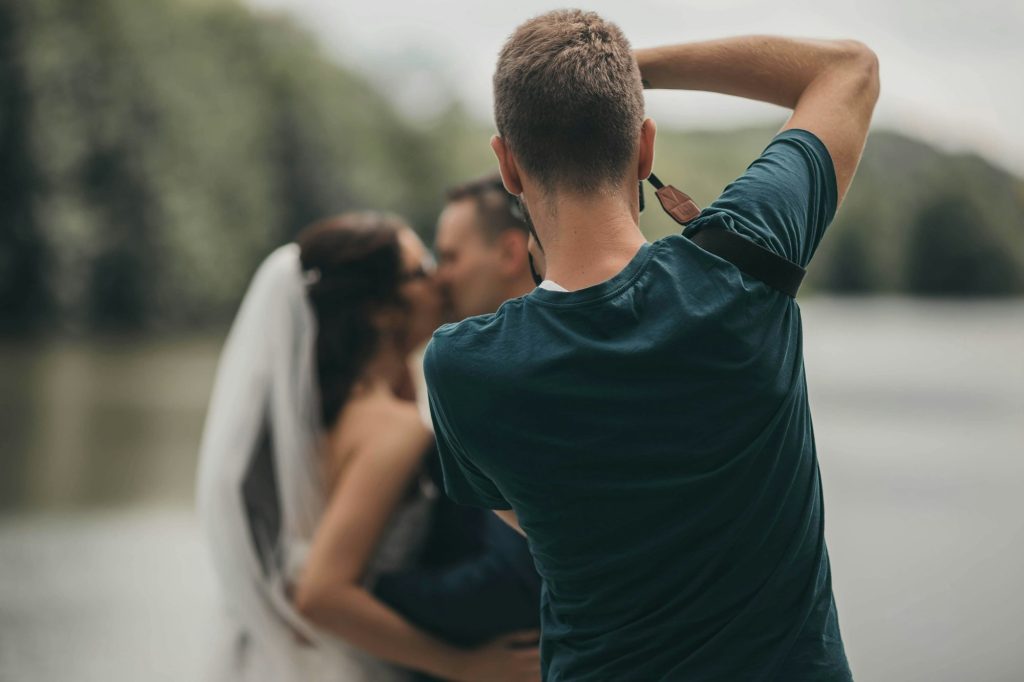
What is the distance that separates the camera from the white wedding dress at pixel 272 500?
2682 millimetres

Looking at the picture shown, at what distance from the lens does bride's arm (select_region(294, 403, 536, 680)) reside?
96.4 inches

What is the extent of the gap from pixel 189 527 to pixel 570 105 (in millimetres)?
9571

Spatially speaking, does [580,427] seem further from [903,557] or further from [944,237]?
[944,237]

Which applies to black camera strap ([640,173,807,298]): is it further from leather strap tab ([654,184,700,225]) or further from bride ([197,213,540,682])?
bride ([197,213,540,682])

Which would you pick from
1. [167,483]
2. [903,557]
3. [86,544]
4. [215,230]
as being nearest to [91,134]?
[215,230]

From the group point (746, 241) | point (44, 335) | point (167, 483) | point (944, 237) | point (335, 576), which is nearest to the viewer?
point (746, 241)

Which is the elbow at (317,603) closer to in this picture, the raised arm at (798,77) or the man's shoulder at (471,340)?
the man's shoulder at (471,340)

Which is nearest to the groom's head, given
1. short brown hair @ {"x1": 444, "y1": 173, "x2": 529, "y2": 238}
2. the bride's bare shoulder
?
the bride's bare shoulder

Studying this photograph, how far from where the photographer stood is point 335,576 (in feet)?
8.19

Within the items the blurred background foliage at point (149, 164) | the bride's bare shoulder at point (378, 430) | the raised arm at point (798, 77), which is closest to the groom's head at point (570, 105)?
the raised arm at point (798, 77)

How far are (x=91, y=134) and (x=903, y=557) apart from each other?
24215 mm

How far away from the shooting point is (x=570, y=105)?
1417 mm

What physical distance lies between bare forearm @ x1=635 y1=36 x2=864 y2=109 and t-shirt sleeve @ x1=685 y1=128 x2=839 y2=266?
0.14 m

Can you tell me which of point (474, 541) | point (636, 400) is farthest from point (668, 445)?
point (474, 541)
